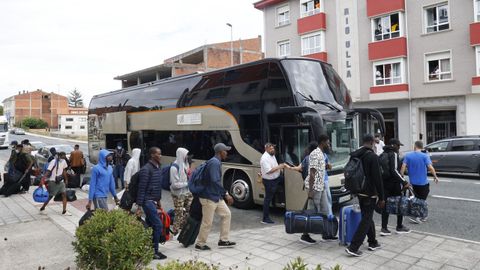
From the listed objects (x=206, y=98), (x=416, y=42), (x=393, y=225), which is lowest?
(x=393, y=225)

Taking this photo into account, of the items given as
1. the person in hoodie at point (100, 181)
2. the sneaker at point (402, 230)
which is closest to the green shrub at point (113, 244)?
the person in hoodie at point (100, 181)

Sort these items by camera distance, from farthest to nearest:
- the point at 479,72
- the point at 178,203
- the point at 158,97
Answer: the point at 479,72 → the point at 158,97 → the point at 178,203

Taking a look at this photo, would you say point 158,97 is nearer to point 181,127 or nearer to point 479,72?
point 181,127

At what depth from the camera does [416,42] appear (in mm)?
22547

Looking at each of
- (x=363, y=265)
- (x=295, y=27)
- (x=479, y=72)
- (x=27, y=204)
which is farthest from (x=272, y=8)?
(x=363, y=265)

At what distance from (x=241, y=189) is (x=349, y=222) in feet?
13.1

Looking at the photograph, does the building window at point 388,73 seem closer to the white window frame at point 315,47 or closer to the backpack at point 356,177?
the white window frame at point 315,47

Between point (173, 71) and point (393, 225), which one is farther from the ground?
point (173, 71)

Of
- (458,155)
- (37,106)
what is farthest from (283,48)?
(37,106)

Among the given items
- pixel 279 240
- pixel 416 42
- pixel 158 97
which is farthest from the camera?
pixel 416 42

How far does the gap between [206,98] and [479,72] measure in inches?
690

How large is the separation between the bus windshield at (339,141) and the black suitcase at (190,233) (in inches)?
145

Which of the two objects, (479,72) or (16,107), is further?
(16,107)

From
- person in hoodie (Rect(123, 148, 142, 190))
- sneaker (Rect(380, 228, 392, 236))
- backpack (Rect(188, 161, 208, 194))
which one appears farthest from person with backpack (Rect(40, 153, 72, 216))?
sneaker (Rect(380, 228, 392, 236))
